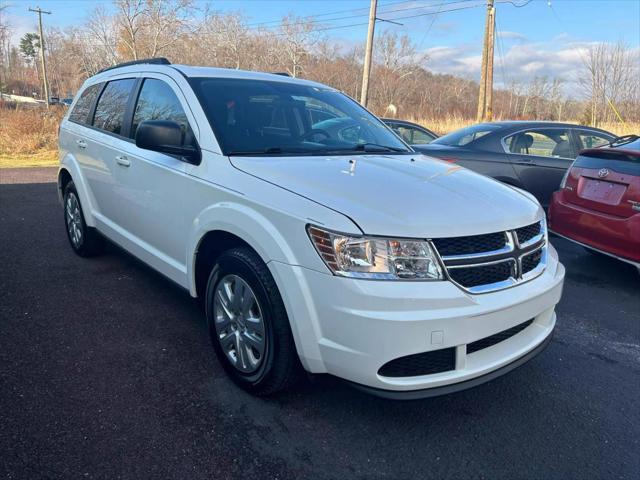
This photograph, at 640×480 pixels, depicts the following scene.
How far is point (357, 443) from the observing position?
2.42m

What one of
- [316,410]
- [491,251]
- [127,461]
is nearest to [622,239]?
[491,251]

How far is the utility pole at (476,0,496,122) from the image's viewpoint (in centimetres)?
1723

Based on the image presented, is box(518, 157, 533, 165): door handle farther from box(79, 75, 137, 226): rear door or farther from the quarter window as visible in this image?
box(79, 75, 137, 226): rear door

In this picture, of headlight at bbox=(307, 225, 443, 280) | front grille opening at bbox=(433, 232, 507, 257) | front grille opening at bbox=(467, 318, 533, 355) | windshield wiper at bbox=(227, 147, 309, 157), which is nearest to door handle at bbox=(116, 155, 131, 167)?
windshield wiper at bbox=(227, 147, 309, 157)

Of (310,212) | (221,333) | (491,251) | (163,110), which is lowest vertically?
(221,333)

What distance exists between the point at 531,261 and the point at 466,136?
4804 millimetres

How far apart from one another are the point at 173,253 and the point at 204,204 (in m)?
0.58

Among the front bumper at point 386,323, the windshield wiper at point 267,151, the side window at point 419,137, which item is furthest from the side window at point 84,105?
the side window at point 419,137

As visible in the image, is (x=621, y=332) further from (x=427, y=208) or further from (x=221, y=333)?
(x=221, y=333)

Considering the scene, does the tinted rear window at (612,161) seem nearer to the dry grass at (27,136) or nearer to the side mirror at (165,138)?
the side mirror at (165,138)

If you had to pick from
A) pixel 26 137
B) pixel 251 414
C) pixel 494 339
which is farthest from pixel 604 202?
pixel 26 137

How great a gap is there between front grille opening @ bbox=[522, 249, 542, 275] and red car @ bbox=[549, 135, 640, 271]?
2.20 metres

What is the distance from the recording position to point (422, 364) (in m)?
2.26

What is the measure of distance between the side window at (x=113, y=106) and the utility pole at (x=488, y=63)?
15306 millimetres
